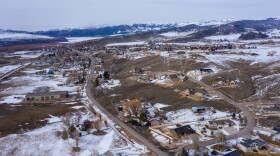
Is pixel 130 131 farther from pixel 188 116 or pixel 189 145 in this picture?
pixel 188 116

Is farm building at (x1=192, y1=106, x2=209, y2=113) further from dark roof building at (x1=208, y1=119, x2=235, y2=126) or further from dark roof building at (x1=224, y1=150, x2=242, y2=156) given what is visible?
dark roof building at (x1=224, y1=150, x2=242, y2=156)

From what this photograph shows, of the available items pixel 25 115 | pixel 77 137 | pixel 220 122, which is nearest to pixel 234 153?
pixel 220 122

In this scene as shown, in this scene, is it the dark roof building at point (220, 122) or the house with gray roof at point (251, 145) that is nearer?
the house with gray roof at point (251, 145)

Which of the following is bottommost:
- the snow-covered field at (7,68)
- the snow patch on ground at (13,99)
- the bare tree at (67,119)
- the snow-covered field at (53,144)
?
the snow-covered field at (53,144)

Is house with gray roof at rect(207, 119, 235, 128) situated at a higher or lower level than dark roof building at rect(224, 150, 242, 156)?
higher

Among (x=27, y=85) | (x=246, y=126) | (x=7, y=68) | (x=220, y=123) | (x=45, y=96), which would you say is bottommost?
(x=27, y=85)

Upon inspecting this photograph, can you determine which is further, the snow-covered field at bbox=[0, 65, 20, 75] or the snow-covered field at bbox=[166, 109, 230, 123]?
the snow-covered field at bbox=[0, 65, 20, 75]

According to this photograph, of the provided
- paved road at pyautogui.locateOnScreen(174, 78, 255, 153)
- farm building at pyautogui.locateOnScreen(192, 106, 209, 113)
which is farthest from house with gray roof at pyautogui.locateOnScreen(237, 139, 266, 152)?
farm building at pyautogui.locateOnScreen(192, 106, 209, 113)

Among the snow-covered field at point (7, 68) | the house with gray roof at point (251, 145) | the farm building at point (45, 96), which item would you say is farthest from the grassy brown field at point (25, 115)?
the snow-covered field at point (7, 68)

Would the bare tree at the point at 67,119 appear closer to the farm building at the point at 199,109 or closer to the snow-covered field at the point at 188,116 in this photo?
the snow-covered field at the point at 188,116

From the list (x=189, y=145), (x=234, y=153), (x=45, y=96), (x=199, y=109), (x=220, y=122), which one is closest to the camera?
(x=234, y=153)

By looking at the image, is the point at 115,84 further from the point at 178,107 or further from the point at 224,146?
the point at 224,146

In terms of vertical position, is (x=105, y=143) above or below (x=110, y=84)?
below
